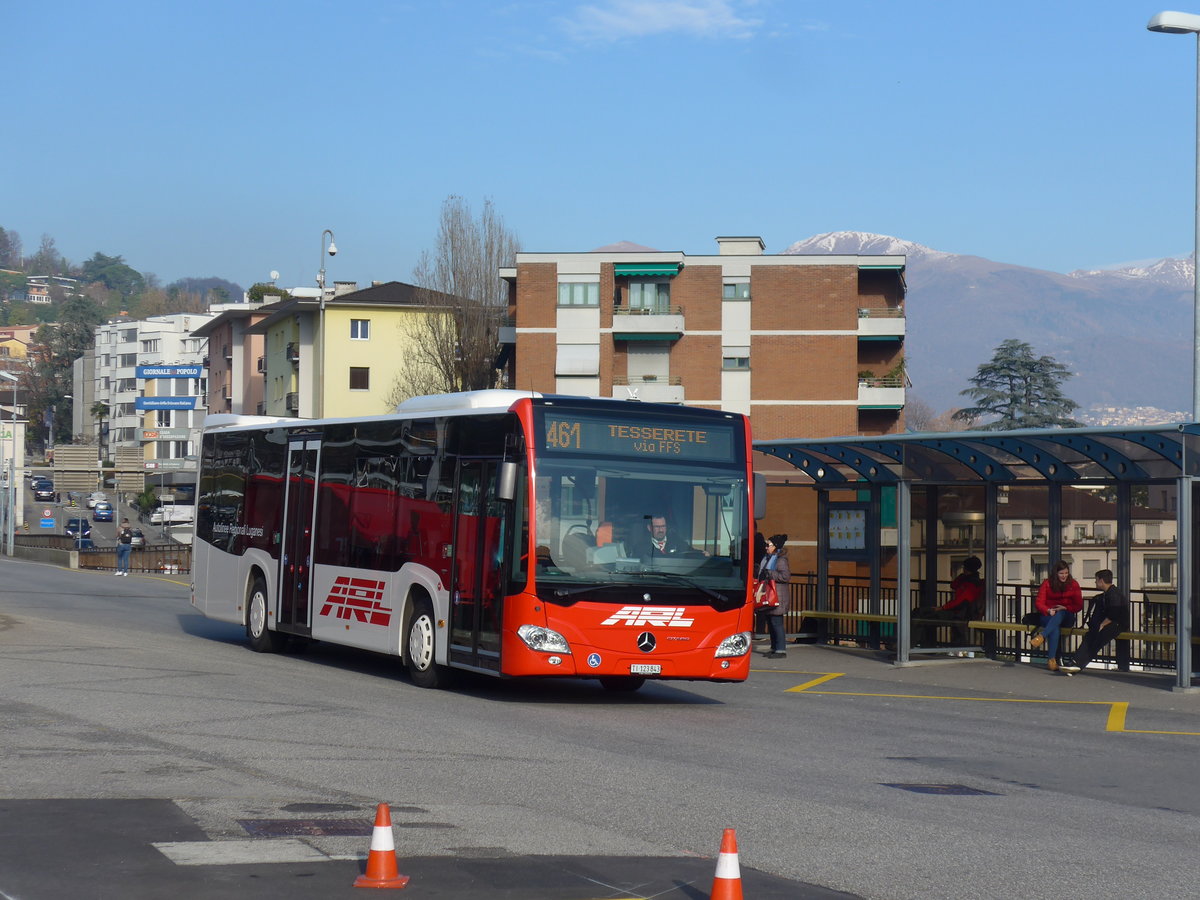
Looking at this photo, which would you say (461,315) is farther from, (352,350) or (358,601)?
(358,601)

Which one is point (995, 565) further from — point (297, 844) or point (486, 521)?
point (297, 844)

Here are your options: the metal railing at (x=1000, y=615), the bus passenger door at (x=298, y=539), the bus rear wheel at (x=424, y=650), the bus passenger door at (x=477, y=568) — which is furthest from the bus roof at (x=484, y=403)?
the metal railing at (x=1000, y=615)

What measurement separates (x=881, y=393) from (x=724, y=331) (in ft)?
25.7

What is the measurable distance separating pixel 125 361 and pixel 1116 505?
478 feet

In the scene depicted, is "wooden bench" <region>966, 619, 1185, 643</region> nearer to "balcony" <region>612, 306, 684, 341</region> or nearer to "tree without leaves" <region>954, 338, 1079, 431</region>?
"balcony" <region>612, 306, 684, 341</region>

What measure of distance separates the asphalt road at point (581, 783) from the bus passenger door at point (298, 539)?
3.40 feet

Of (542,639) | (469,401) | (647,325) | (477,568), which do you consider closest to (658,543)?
(542,639)

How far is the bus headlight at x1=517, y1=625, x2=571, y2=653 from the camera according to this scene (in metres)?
14.2

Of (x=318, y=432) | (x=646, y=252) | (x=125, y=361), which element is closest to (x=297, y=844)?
(x=318, y=432)

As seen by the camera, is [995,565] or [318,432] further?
[995,565]

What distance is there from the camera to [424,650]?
16250 millimetres

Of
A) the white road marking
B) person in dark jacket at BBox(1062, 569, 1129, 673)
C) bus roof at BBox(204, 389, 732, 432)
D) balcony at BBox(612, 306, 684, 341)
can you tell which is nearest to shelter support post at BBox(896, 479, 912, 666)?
person in dark jacket at BBox(1062, 569, 1129, 673)

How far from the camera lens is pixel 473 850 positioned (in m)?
7.52

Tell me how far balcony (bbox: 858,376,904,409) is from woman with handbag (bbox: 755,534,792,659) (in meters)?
47.8
